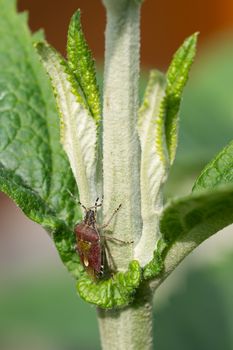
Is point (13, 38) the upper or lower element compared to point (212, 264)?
upper

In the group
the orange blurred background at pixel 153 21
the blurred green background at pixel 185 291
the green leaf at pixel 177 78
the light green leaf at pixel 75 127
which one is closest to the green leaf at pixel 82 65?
the light green leaf at pixel 75 127

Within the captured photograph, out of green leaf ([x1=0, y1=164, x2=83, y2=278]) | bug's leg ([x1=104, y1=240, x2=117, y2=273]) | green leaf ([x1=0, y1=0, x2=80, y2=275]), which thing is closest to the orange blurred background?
green leaf ([x1=0, y1=0, x2=80, y2=275])

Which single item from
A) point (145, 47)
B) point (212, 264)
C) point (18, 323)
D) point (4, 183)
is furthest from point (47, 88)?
point (145, 47)

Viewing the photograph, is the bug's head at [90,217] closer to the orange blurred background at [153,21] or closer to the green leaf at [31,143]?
the green leaf at [31,143]

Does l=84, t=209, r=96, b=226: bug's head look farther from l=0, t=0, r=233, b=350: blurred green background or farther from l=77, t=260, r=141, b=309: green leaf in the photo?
A: l=0, t=0, r=233, b=350: blurred green background

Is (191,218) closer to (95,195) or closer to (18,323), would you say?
(95,195)

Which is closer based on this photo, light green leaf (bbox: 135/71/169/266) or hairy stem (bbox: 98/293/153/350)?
light green leaf (bbox: 135/71/169/266)

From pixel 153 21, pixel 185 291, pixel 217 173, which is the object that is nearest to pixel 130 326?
pixel 217 173
